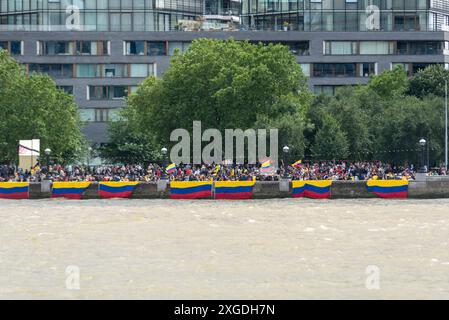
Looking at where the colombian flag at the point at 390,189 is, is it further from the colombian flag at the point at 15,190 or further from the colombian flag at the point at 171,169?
the colombian flag at the point at 15,190

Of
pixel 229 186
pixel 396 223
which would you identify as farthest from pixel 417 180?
pixel 396 223

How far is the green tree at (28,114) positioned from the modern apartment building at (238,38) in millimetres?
31898

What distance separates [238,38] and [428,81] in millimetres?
23885

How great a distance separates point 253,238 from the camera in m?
53.8

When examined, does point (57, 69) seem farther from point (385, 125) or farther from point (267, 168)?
point (267, 168)

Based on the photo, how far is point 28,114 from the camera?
322 ft

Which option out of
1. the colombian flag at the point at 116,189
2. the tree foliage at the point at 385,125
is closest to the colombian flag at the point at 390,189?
the colombian flag at the point at 116,189

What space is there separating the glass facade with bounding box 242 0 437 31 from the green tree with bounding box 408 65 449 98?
13142mm

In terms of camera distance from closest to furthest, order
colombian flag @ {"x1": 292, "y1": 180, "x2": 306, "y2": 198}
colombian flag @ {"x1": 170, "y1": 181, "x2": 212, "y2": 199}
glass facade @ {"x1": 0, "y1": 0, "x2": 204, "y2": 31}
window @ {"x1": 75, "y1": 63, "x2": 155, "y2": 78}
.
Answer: colombian flag @ {"x1": 292, "y1": 180, "x2": 306, "y2": 198} < colombian flag @ {"x1": 170, "y1": 181, "x2": 212, "y2": 199} < window @ {"x1": 75, "y1": 63, "x2": 155, "y2": 78} < glass facade @ {"x1": 0, "y1": 0, "x2": 204, "y2": 31}

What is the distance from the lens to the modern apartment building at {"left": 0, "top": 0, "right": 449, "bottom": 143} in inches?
5281

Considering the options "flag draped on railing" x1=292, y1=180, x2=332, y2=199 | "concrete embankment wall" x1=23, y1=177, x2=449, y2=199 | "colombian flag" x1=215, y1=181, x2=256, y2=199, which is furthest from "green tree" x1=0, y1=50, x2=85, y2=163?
"flag draped on railing" x1=292, y1=180, x2=332, y2=199

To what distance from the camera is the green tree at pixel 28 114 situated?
97.6 meters

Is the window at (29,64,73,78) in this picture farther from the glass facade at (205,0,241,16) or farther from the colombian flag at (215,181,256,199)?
the colombian flag at (215,181,256,199)
